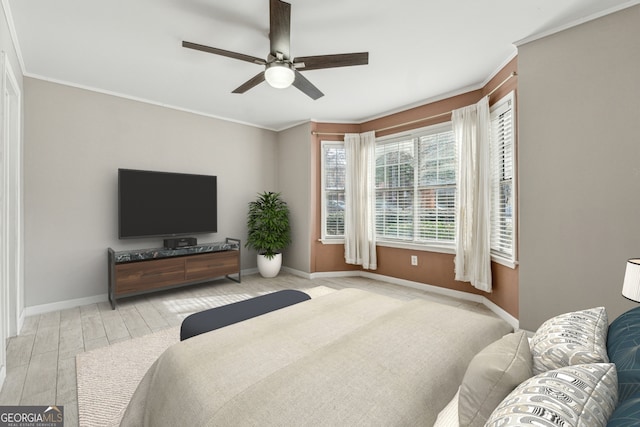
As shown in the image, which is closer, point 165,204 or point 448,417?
point 448,417

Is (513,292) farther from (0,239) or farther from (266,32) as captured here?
(0,239)

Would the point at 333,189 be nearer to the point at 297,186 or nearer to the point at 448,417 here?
the point at 297,186

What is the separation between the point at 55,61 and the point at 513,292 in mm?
5328

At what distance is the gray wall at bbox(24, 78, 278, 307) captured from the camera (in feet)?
10.7

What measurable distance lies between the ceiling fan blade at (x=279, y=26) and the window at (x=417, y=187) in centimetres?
259

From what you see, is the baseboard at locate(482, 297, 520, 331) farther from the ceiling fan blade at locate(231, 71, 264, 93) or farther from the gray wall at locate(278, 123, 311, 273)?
the ceiling fan blade at locate(231, 71, 264, 93)

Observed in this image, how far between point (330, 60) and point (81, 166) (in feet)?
11.1

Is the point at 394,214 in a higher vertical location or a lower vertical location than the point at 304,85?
lower

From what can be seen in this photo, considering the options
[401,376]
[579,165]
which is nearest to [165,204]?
[401,376]

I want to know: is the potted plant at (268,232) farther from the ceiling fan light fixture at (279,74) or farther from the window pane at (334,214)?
the ceiling fan light fixture at (279,74)

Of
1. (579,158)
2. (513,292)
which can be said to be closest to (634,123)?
(579,158)

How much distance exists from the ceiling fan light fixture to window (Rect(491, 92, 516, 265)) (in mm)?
2248

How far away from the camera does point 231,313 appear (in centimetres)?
206

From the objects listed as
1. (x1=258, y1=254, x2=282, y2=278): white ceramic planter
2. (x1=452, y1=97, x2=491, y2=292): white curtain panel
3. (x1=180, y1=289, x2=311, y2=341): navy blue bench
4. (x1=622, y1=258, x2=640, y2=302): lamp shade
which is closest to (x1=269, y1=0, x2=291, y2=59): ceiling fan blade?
(x1=180, y1=289, x2=311, y2=341): navy blue bench
